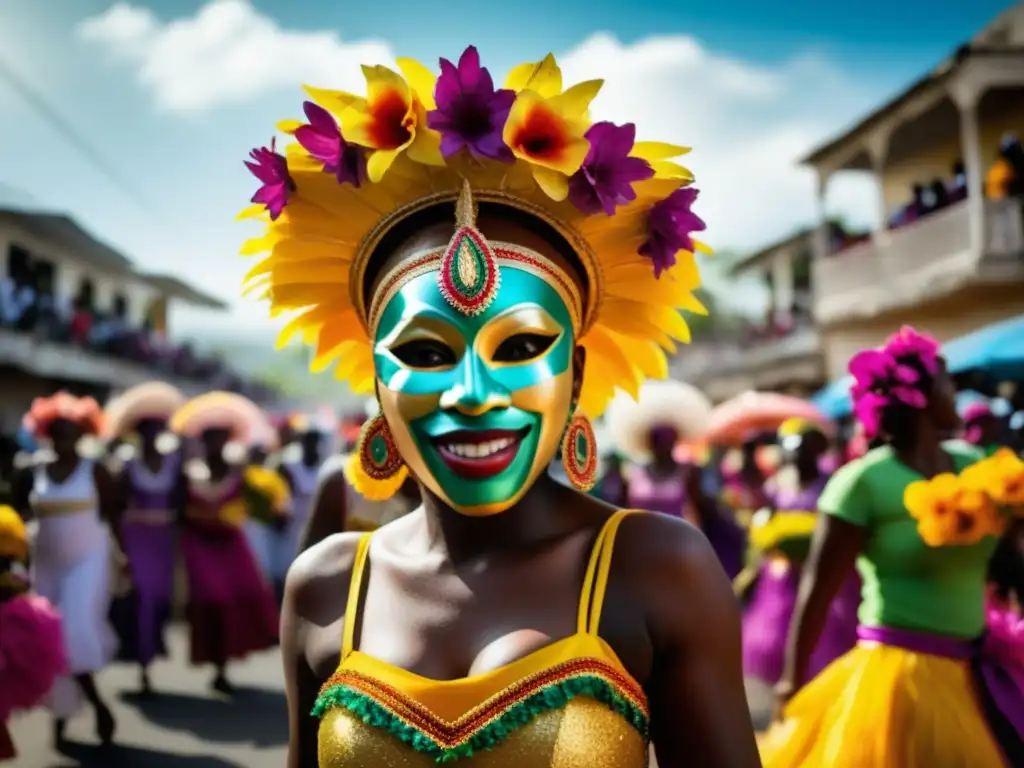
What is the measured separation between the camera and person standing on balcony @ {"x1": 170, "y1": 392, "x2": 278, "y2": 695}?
8.91 metres

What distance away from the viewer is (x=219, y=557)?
9.13 m

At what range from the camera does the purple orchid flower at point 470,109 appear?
7.05 feet

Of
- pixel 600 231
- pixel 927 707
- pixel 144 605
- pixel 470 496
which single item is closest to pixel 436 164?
pixel 600 231

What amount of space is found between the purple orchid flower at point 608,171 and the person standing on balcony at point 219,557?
7.36 m

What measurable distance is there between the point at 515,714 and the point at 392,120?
1.20 metres

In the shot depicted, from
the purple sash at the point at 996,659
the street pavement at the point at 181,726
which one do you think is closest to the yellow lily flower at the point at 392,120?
the purple sash at the point at 996,659

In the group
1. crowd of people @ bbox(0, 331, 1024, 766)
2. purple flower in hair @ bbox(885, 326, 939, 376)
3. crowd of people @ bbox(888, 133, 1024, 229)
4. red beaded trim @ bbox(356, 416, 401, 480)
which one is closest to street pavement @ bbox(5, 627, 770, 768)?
crowd of people @ bbox(0, 331, 1024, 766)

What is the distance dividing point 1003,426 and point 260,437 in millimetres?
6379

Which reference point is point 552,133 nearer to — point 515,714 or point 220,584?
point 515,714

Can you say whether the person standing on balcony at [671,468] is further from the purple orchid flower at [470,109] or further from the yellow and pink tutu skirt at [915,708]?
the purple orchid flower at [470,109]

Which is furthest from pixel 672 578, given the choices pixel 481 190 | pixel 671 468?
pixel 671 468

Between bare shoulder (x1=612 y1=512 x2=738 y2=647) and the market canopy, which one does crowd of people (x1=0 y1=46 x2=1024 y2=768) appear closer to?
bare shoulder (x1=612 y1=512 x2=738 y2=647)

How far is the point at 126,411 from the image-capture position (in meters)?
9.20

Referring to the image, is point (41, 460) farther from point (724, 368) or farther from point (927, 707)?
point (724, 368)
